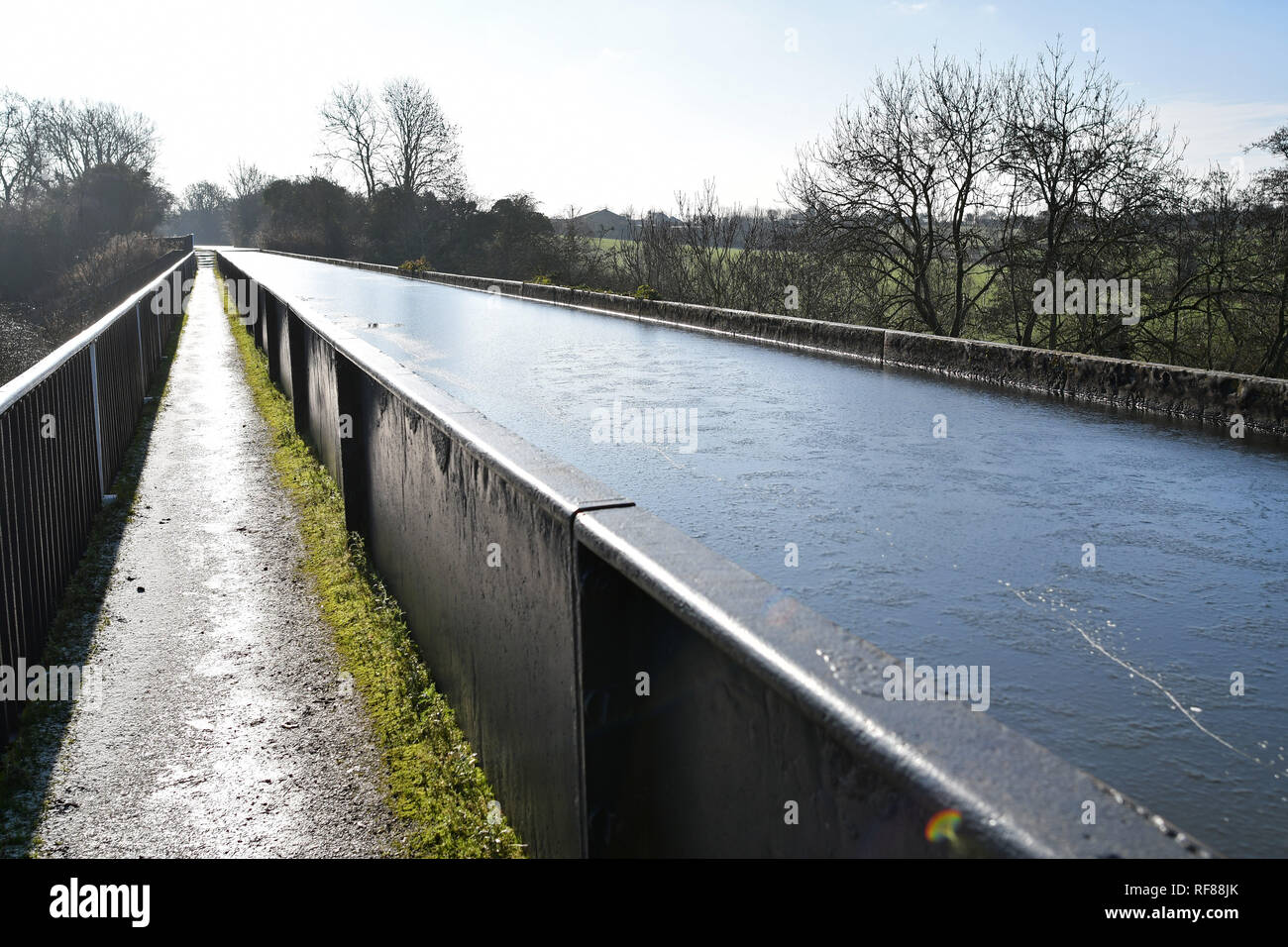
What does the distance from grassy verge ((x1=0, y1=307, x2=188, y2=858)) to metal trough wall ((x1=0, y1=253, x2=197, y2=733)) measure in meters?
0.07

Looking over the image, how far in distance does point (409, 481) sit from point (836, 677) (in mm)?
3567

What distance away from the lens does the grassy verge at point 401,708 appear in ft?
11.0

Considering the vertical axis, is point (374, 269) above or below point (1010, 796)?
above

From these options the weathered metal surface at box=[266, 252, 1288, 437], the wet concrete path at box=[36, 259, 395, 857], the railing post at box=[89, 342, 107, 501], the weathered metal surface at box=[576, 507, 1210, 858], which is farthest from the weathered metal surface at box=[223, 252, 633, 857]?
the weathered metal surface at box=[266, 252, 1288, 437]

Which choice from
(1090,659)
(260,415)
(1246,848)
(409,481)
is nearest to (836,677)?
(1246,848)

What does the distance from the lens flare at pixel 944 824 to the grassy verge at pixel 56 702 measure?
3072 millimetres

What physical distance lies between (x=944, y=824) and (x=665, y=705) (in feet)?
3.34

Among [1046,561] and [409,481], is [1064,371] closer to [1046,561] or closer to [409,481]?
[1046,561]

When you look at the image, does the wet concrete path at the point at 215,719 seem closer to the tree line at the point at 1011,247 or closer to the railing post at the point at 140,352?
the railing post at the point at 140,352

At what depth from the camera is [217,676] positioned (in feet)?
15.2

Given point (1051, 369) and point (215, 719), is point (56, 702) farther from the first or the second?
point (1051, 369)

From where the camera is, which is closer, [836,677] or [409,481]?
[836,677]

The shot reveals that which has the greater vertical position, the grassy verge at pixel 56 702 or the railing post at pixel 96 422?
the railing post at pixel 96 422

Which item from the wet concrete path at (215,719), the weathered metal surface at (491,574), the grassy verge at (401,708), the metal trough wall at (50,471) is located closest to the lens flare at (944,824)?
the weathered metal surface at (491,574)
